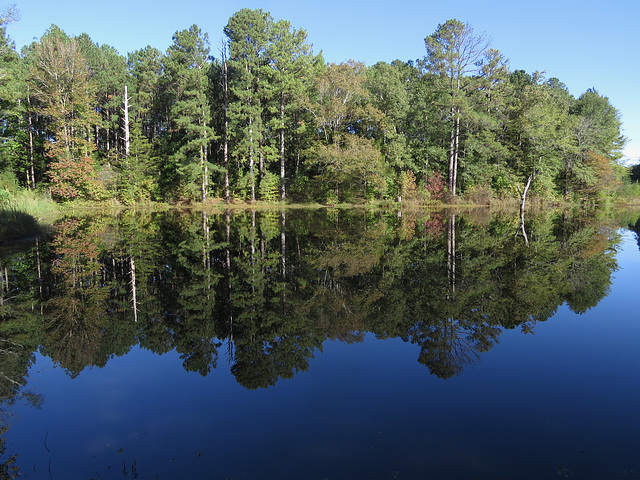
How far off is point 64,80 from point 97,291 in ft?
118

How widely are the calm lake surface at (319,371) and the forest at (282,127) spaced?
29018 mm

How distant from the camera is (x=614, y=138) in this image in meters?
53.5

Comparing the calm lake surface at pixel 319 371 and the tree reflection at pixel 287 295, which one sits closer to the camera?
the calm lake surface at pixel 319 371

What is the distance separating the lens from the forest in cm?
3603

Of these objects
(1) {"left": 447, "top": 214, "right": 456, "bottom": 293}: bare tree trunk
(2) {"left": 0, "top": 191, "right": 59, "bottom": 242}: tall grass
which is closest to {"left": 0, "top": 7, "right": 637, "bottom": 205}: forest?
(2) {"left": 0, "top": 191, "right": 59, "bottom": 242}: tall grass

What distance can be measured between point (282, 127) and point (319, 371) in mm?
37103

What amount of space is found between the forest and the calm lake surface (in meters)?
29.0

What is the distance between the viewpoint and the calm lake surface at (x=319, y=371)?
11.1 ft

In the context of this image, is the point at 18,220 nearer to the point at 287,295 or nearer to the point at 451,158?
the point at 287,295

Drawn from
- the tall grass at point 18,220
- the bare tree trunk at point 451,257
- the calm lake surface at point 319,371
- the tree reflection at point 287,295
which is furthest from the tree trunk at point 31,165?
the bare tree trunk at point 451,257

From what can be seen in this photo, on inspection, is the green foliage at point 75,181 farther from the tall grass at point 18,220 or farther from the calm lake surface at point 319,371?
the calm lake surface at point 319,371

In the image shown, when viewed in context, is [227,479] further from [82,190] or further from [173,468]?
[82,190]

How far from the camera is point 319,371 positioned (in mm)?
5074

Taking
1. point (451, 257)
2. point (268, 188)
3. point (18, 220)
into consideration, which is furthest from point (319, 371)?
point (268, 188)
